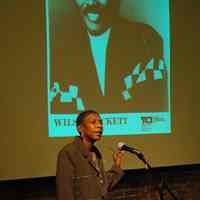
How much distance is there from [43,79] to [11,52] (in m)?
0.32

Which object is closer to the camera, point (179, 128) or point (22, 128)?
point (22, 128)

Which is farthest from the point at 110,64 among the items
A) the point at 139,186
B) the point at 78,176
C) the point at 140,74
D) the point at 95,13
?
the point at 78,176

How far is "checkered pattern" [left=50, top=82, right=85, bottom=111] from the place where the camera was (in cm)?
346

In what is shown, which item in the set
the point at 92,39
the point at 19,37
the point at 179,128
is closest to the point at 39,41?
the point at 19,37

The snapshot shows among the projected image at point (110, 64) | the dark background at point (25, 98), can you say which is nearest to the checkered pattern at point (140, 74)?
the projected image at point (110, 64)

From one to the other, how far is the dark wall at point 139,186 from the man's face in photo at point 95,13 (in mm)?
1317

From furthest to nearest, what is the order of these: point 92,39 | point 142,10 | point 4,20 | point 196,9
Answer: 1. point 196,9
2. point 142,10
3. point 92,39
4. point 4,20

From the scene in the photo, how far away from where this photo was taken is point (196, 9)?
416cm

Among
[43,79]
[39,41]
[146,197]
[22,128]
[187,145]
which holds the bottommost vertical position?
[146,197]

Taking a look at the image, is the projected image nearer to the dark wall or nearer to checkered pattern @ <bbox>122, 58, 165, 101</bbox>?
checkered pattern @ <bbox>122, 58, 165, 101</bbox>

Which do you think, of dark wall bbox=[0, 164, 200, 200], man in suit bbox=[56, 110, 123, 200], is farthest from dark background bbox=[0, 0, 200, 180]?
man in suit bbox=[56, 110, 123, 200]

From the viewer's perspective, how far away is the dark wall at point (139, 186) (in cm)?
361

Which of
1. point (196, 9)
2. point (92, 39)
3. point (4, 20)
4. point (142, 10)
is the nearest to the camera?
point (4, 20)

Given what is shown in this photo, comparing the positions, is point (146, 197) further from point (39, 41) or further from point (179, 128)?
point (39, 41)
